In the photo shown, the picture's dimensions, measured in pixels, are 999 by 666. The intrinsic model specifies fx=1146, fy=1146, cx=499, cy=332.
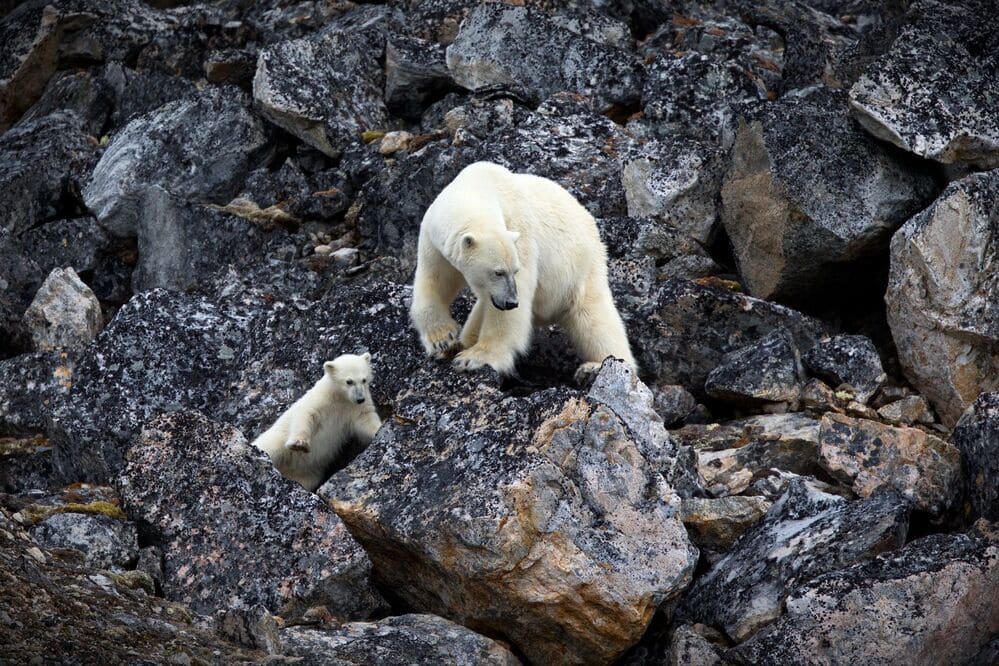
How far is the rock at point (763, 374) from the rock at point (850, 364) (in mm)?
195

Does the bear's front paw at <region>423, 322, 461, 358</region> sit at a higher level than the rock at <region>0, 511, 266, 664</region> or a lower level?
lower

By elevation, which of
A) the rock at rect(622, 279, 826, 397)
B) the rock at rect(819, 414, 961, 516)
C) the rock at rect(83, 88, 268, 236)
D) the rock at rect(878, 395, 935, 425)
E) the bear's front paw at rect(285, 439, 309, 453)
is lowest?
the rock at rect(83, 88, 268, 236)

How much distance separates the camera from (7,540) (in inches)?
242

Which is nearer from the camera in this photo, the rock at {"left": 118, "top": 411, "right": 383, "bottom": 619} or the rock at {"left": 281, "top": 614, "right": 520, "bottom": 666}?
the rock at {"left": 281, "top": 614, "right": 520, "bottom": 666}

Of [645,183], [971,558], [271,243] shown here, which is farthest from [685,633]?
[271,243]

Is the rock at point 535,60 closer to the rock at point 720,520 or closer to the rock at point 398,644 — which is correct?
the rock at point 720,520

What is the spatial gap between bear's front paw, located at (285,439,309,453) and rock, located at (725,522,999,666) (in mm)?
3735

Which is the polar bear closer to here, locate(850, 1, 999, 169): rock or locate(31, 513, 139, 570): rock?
locate(31, 513, 139, 570): rock

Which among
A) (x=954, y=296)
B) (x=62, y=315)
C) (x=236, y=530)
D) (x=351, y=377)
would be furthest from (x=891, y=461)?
(x=62, y=315)

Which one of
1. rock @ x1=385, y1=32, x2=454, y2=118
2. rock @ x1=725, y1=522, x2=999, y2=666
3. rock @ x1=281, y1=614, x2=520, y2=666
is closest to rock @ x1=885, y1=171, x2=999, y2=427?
rock @ x1=725, y1=522, x2=999, y2=666

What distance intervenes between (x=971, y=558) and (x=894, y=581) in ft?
1.60

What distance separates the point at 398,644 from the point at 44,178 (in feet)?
38.3

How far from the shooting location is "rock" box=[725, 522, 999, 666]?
6.29 m

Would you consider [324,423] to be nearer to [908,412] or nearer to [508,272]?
[508,272]
